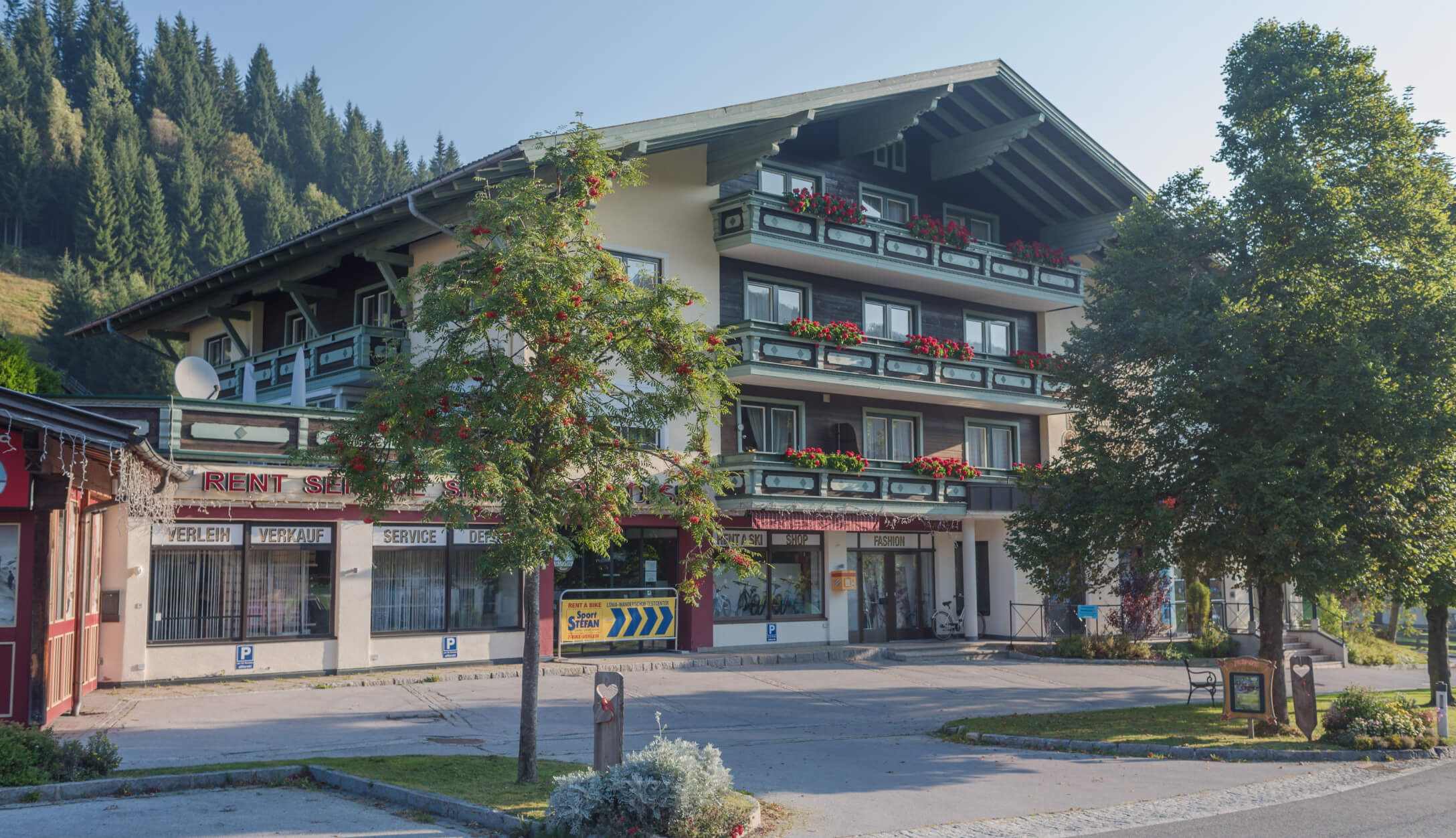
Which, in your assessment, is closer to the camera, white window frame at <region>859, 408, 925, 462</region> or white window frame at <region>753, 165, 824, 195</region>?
white window frame at <region>753, 165, 824, 195</region>

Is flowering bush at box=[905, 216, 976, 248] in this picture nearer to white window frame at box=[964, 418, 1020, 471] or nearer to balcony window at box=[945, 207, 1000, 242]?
balcony window at box=[945, 207, 1000, 242]

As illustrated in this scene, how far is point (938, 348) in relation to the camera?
2752 cm

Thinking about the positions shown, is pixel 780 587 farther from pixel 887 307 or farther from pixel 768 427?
pixel 887 307

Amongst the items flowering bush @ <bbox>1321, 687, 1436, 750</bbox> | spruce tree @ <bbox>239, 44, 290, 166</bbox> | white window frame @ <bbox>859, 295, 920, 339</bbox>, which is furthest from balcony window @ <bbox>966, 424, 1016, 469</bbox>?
spruce tree @ <bbox>239, 44, 290, 166</bbox>

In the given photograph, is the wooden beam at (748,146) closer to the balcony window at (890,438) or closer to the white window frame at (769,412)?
the white window frame at (769,412)

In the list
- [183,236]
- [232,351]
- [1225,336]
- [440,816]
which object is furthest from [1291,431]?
[183,236]

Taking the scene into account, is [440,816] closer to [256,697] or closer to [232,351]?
[256,697]

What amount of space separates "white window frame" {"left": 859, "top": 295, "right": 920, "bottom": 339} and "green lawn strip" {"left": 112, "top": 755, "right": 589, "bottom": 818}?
17227 millimetres

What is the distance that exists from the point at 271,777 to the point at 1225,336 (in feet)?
44.6

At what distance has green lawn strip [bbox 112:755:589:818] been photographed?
33.9 feet

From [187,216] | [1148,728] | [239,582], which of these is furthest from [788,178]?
[187,216]

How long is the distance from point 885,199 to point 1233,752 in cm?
1768

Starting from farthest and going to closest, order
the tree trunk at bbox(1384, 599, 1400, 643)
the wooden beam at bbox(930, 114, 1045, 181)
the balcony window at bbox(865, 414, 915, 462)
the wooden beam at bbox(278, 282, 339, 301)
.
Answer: the tree trunk at bbox(1384, 599, 1400, 643) < the wooden beam at bbox(930, 114, 1045, 181) < the balcony window at bbox(865, 414, 915, 462) < the wooden beam at bbox(278, 282, 339, 301)

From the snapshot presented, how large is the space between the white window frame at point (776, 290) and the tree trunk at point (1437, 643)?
1352 cm
